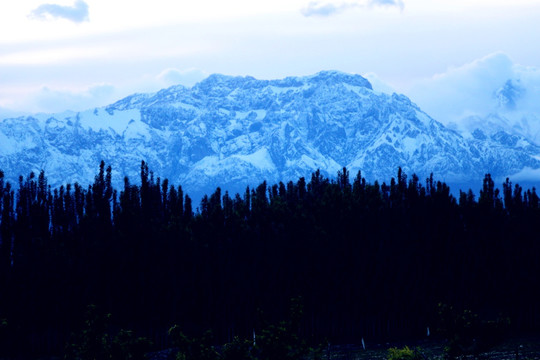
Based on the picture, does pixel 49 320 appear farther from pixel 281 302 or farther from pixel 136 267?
pixel 281 302

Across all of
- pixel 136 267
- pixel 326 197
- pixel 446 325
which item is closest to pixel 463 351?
pixel 446 325

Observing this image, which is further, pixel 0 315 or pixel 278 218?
pixel 278 218

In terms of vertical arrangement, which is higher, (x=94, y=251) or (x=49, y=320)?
(x=94, y=251)

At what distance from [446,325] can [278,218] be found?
8323cm

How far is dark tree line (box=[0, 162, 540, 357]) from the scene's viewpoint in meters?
144

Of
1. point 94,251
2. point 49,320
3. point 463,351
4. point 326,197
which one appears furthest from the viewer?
point 326,197

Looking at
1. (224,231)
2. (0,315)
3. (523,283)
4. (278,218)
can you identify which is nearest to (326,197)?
(278,218)

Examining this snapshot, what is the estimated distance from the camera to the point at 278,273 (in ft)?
496

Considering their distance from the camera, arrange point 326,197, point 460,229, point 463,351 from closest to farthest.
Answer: point 463,351
point 460,229
point 326,197

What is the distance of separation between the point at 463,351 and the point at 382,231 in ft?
247

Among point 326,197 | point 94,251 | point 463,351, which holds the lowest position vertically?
point 463,351

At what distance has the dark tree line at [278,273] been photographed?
144000mm

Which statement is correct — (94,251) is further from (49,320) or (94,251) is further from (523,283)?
(523,283)

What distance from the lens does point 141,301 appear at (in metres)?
146
